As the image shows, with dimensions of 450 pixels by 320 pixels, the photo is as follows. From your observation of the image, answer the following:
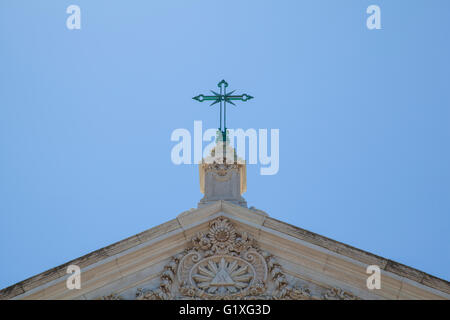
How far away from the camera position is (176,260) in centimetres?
1766

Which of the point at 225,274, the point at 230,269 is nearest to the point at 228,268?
the point at 230,269

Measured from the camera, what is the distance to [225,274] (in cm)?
1742

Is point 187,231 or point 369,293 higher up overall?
point 187,231

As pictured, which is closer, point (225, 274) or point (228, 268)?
point (225, 274)

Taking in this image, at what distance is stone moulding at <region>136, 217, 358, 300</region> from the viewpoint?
1714 cm

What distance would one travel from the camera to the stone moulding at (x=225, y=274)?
17141 mm

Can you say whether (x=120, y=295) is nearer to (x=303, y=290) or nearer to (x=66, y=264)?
(x=66, y=264)

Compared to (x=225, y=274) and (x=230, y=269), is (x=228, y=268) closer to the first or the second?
A: (x=230, y=269)

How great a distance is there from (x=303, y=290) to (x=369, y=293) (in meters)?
1.21

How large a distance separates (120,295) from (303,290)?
132 inches
